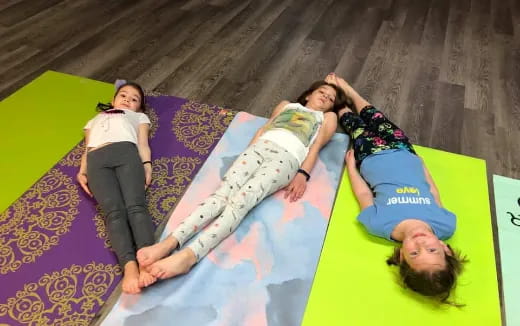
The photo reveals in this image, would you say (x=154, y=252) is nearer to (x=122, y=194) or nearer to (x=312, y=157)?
(x=122, y=194)

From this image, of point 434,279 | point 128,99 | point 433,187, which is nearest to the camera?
point 434,279

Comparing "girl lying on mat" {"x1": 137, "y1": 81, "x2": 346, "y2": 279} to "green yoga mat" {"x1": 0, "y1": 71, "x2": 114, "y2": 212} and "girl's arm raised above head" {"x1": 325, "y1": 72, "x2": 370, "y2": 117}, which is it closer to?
"girl's arm raised above head" {"x1": 325, "y1": 72, "x2": 370, "y2": 117}

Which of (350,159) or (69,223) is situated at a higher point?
(69,223)

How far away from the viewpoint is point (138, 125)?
2.07 metres

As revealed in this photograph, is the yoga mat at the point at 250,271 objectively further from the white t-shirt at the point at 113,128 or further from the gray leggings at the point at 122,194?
the white t-shirt at the point at 113,128

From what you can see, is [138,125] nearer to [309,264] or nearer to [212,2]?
[309,264]

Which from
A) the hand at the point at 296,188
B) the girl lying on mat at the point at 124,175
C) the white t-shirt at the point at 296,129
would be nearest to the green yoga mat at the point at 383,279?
the hand at the point at 296,188

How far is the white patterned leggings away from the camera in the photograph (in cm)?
162

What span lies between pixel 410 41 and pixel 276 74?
122 centimetres

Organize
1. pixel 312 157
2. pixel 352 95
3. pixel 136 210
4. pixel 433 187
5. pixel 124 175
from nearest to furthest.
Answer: pixel 136 210 < pixel 124 175 < pixel 433 187 < pixel 312 157 < pixel 352 95

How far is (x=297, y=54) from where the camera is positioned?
3.13 meters

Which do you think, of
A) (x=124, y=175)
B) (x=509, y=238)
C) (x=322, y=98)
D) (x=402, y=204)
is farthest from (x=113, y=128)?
(x=509, y=238)

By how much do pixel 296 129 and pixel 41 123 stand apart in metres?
1.28

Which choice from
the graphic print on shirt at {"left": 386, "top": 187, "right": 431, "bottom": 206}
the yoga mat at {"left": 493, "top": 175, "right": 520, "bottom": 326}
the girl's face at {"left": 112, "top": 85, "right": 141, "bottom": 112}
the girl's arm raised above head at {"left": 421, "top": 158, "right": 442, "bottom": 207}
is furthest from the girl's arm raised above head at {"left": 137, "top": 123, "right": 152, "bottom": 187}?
the yoga mat at {"left": 493, "top": 175, "right": 520, "bottom": 326}
